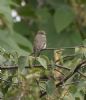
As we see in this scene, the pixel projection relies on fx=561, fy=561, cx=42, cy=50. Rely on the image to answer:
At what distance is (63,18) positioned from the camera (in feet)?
22.0

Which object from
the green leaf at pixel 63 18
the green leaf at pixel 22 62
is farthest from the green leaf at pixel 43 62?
the green leaf at pixel 63 18

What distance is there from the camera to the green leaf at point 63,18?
6.63 metres

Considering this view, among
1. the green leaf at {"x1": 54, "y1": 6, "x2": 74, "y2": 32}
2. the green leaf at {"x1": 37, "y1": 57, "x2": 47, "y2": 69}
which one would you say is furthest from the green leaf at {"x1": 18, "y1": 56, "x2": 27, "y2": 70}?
the green leaf at {"x1": 54, "y1": 6, "x2": 74, "y2": 32}

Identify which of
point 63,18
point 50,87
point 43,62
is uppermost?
point 63,18

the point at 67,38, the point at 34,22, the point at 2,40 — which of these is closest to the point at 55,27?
the point at 67,38

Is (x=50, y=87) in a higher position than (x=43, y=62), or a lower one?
lower

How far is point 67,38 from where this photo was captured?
22.2 feet

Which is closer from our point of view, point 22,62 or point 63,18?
point 22,62

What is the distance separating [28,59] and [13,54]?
128 millimetres

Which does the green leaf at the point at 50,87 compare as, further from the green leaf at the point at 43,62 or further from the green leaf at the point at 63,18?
the green leaf at the point at 63,18

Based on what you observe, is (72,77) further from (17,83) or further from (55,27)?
(55,27)

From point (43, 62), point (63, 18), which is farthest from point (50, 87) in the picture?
point (63, 18)

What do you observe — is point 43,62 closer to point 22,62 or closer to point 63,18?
point 22,62

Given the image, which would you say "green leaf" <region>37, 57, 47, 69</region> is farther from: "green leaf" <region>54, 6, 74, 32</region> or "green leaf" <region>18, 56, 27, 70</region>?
"green leaf" <region>54, 6, 74, 32</region>
